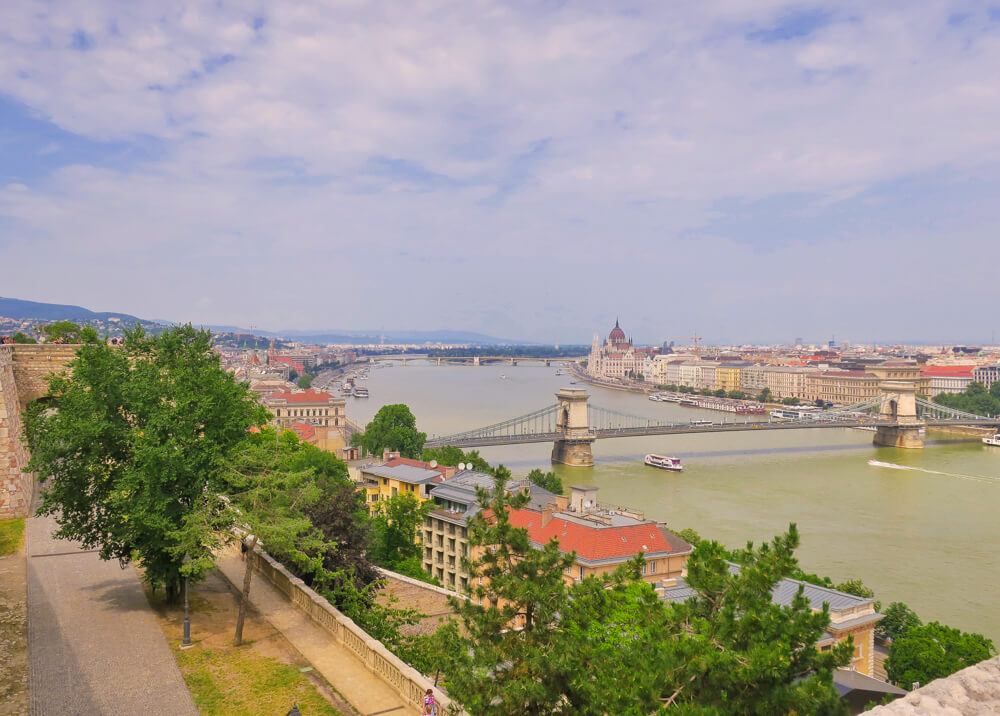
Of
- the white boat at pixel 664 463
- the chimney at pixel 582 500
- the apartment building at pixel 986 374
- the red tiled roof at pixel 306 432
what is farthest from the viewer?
the apartment building at pixel 986 374

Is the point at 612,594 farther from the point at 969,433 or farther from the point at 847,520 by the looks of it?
the point at 969,433

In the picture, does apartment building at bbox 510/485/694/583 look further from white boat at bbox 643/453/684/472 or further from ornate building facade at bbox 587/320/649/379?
ornate building facade at bbox 587/320/649/379

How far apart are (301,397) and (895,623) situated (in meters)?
42.9

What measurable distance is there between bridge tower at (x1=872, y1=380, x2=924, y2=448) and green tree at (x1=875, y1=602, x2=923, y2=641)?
1492 inches

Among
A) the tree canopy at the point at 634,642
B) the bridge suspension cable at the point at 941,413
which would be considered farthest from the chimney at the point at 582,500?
the bridge suspension cable at the point at 941,413

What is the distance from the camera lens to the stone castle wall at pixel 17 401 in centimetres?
1176

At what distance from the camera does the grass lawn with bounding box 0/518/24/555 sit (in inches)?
414

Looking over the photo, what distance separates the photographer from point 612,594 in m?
6.21

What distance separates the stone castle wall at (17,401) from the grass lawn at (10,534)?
0.35 meters

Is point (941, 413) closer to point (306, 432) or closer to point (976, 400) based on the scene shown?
point (976, 400)

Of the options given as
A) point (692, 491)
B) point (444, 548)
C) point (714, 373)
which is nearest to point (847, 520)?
point (692, 491)

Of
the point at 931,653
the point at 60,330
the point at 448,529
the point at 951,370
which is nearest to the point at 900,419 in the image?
the point at 448,529

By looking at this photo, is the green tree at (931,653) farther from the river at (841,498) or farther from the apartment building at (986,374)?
the apartment building at (986,374)

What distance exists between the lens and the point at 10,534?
36.7 feet
